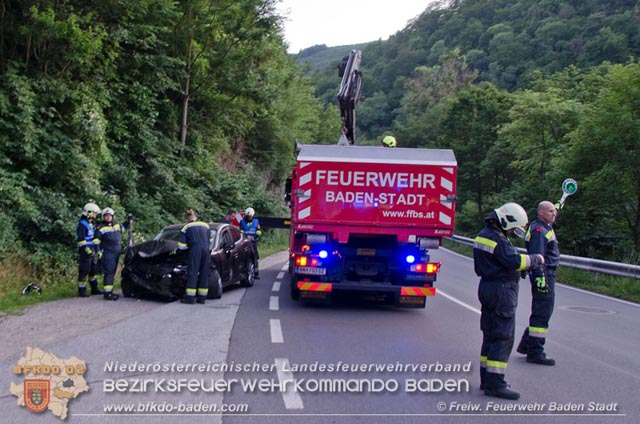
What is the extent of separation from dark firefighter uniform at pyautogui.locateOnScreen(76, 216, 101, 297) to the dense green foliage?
1.54 m

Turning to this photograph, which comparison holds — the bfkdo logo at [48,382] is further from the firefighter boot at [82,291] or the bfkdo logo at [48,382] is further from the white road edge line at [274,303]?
the firefighter boot at [82,291]

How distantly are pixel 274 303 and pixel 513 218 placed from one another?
20.4ft

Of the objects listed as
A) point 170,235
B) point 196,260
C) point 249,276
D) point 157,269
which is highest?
point 170,235

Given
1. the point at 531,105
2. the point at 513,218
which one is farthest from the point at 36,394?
the point at 531,105

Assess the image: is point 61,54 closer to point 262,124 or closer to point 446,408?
point 446,408

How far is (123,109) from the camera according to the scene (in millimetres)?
19078

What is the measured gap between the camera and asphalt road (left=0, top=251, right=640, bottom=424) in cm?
519

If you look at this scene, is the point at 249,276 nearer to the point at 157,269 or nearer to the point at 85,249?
the point at 157,269

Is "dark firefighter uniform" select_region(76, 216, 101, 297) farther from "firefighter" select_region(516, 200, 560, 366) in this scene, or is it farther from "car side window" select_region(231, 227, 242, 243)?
"firefighter" select_region(516, 200, 560, 366)

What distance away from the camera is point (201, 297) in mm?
10875

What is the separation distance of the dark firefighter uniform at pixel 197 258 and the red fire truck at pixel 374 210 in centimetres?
168

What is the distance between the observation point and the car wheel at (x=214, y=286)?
1152 centimetres

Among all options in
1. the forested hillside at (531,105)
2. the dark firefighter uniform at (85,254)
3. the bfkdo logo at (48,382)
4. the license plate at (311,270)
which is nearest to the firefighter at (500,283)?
the bfkdo logo at (48,382)

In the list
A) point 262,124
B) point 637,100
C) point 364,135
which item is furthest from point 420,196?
point 364,135
